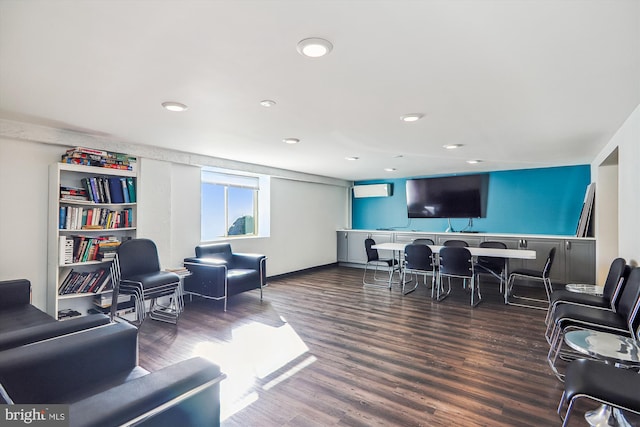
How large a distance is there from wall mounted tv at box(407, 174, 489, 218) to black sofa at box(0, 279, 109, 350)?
6.49 m

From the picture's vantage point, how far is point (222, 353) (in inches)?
118

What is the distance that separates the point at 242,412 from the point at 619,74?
3332 millimetres

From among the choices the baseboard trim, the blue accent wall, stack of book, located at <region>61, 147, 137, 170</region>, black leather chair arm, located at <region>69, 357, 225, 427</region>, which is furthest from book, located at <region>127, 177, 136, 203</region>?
the blue accent wall

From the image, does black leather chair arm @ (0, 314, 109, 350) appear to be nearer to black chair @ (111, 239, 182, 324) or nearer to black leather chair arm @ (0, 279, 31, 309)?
black leather chair arm @ (0, 279, 31, 309)

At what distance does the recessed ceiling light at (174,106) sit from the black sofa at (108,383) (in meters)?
1.73

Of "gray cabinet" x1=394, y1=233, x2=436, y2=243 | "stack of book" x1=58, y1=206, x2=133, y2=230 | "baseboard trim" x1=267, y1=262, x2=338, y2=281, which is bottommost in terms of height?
"baseboard trim" x1=267, y1=262, x2=338, y2=281

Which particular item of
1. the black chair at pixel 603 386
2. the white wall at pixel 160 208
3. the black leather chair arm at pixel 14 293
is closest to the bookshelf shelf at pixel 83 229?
the white wall at pixel 160 208

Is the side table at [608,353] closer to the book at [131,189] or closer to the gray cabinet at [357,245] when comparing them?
the book at [131,189]

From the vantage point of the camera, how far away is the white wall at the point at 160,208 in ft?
10.5

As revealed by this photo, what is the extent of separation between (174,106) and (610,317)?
3968 millimetres

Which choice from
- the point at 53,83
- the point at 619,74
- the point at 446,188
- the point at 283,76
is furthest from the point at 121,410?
the point at 446,188

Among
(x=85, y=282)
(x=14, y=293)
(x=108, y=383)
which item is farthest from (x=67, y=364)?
(x=85, y=282)

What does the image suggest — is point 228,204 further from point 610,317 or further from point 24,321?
point 610,317

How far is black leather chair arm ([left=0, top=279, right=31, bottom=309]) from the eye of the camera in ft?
8.99
